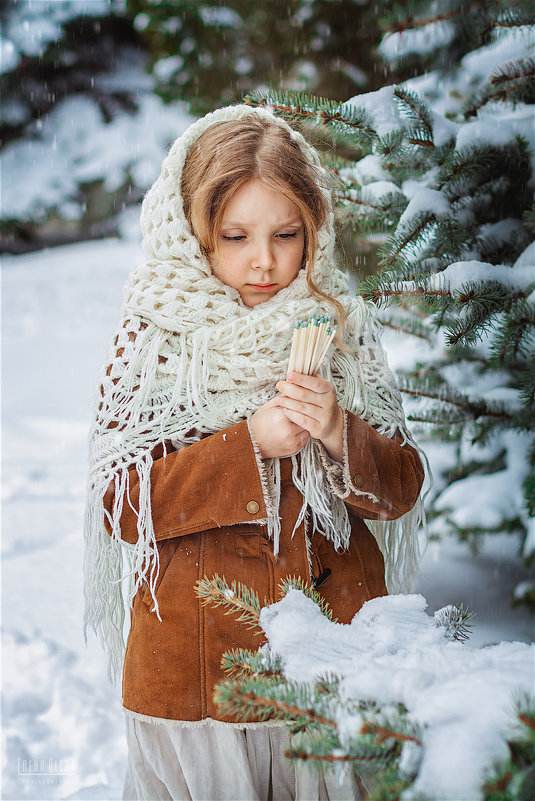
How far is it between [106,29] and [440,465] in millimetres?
3766

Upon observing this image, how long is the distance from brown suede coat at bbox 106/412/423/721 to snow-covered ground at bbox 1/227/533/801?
898 millimetres

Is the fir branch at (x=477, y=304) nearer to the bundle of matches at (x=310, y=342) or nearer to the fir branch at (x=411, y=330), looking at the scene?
the bundle of matches at (x=310, y=342)

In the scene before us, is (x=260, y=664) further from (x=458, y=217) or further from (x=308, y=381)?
(x=458, y=217)

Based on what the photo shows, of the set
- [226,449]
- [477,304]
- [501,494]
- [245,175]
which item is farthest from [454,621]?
[501,494]

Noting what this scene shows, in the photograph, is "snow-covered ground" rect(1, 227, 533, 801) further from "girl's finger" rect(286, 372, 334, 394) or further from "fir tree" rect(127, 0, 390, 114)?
"fir tree" rect(127, 0, 390, 114)

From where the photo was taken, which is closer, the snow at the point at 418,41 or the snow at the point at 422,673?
the snow at the point at 422,673

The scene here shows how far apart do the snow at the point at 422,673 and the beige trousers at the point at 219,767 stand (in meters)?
0.47

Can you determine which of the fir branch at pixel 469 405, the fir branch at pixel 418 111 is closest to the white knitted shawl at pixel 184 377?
the fir branch at pixel 418 111

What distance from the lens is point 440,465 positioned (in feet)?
8.03

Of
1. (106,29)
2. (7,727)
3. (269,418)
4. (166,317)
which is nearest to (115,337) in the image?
(166,317)

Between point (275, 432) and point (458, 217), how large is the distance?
759 mm

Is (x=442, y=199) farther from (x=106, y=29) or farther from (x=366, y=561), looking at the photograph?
(x=106, y=29)

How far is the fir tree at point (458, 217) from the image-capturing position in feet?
4.20

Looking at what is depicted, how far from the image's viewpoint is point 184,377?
4.08 ft
